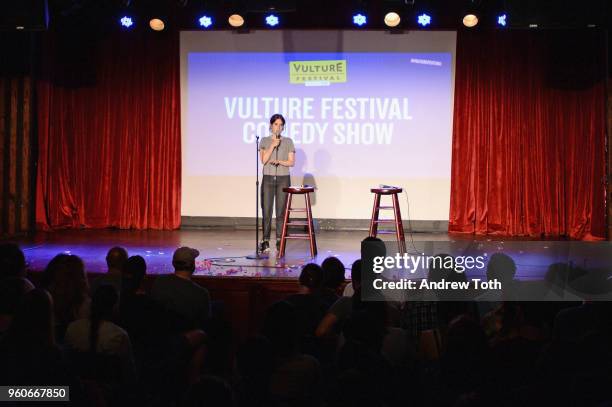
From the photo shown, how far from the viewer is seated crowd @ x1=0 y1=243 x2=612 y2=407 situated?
243cm

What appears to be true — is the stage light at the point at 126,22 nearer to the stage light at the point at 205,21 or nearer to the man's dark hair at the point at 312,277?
the stage light at the point at 205,21

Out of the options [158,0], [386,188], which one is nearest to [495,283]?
[386,188]

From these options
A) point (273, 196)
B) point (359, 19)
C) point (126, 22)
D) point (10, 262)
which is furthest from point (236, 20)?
point (10, 262)

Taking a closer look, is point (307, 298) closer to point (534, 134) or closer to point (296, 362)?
point (296, 362)

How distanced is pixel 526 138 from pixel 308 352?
6718mm

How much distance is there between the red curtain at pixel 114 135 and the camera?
9.62 metres

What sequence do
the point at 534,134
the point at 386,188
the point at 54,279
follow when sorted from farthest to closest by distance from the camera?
1. the point at 534,134
2. the point at 386,188
3. the point at 54,279

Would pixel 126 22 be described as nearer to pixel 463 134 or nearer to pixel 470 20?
pixel 470 20

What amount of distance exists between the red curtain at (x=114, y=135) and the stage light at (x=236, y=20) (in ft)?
4.52

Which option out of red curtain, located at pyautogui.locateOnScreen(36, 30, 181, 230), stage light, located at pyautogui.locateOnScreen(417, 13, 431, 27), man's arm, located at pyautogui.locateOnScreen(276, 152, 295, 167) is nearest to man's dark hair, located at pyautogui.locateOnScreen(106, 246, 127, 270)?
man's arm, located at pyautogui.locateOnScreen(276, 152, 295, 167)

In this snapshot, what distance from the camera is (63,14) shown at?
27.6 feet

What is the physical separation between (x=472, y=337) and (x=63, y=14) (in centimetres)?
724

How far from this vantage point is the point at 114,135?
973 cm

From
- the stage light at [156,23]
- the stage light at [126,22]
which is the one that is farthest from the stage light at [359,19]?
the stage light at [126,22]
